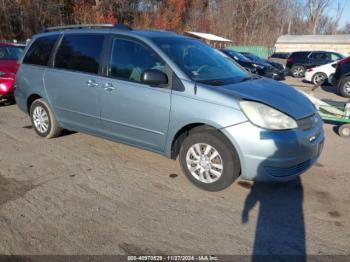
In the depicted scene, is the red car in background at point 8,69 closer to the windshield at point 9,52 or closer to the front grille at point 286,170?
the windshield at point 9,52

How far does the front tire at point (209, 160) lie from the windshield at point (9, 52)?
7707 millimetres

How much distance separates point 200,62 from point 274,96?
1104 millimetres

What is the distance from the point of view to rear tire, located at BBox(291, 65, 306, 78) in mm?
19594

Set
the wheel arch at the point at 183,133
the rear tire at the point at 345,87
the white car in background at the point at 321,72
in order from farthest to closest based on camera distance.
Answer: the white car in background at the point at 321,72 → the rear tire at the point at 345,87 → the wheel arch at the point at 183,133

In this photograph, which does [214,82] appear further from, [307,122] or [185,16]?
[185,16]

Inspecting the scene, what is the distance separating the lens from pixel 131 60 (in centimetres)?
430

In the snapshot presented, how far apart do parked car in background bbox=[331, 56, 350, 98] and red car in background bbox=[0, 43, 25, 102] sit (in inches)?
425

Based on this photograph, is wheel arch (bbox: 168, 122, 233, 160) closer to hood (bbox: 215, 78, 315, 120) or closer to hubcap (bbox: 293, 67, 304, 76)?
hood (bbox: 215, 78, 315, 120)

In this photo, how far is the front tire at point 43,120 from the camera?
5.51 metres

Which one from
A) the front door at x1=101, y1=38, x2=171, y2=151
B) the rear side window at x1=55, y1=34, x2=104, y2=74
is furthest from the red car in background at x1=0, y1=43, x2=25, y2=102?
the front door at x1=101, y1=38, x2=171, y2=151

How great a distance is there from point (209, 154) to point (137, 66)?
4.84ft

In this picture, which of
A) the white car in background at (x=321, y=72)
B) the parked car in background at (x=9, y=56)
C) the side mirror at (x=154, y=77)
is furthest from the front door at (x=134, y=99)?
the white car in background at (x=321, y=72)

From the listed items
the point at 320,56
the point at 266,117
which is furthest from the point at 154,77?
the point at 320,56

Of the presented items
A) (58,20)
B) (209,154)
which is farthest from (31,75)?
(58,20)
